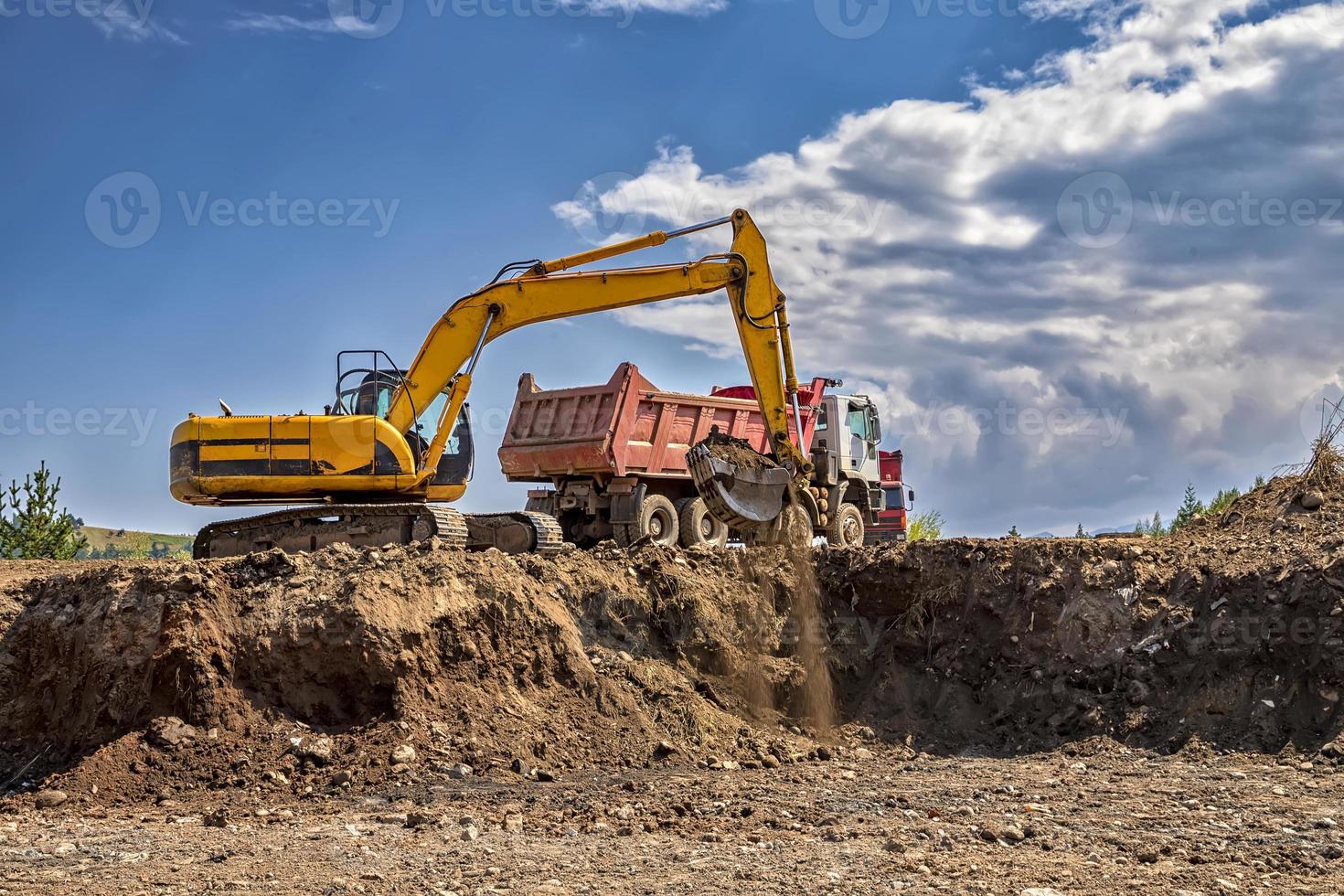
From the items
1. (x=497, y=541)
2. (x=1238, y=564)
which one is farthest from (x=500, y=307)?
(x=1238, y=564)

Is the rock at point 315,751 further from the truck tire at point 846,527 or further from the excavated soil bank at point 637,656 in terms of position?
the truck tire at point 846,527

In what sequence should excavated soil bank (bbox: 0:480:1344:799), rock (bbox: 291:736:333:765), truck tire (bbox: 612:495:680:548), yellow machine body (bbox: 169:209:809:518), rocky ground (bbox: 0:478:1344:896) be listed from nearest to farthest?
rocky ground (bbox: 0:478:1344:896)
rock (bbox: 291:736:333:765)
excavated soil bank (bbox: 0:480:1344:799)
yellow machine body (bbox: 169:209:809:518)
truck tire (bbox: 612:495:680:548)

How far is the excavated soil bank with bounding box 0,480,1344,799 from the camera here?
8547mm

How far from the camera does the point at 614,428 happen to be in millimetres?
17062

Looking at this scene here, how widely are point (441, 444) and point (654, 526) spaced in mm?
4003

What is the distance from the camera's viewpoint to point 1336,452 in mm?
12750

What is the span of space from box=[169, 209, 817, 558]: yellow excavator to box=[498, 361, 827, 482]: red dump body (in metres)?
1.74

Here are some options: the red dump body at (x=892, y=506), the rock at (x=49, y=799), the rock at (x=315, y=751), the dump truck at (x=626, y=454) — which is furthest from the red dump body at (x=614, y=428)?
the rock at (x=49, y=799)

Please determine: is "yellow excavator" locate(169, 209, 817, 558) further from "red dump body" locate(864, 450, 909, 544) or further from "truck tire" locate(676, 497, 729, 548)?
"red dump body" locate(864, 450, 909, 544)

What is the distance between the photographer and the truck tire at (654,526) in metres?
17.0

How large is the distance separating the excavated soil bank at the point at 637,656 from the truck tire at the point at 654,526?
553cm

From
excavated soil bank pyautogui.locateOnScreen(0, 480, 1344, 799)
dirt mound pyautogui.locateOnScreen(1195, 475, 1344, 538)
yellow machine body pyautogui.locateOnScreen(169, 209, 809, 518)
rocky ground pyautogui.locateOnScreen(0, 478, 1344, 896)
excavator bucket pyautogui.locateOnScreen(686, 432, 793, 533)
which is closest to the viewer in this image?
rocky ground pyautogui.locateOnScreen(0, 478, 1344, 896)

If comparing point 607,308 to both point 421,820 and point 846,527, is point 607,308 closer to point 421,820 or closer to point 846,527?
point 846,527

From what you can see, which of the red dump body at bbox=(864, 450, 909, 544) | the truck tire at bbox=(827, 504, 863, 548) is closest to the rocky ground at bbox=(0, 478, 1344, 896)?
the truck tire at bbox=(827, 504, 863, 548)
